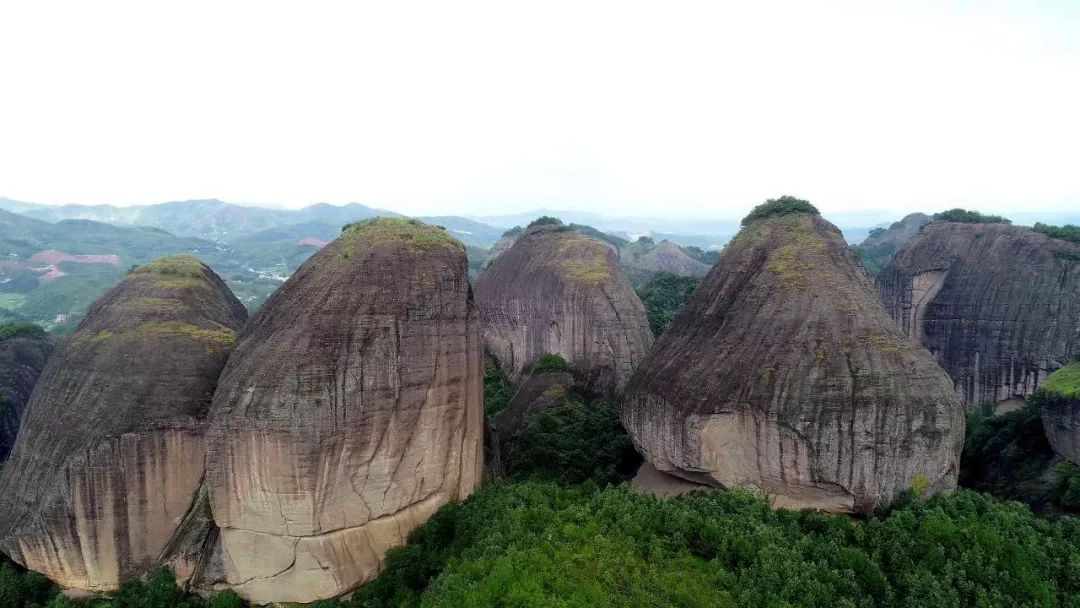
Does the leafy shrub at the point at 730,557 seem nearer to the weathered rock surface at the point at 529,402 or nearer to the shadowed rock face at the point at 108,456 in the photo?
the shadowed rock face at the point at 108,456

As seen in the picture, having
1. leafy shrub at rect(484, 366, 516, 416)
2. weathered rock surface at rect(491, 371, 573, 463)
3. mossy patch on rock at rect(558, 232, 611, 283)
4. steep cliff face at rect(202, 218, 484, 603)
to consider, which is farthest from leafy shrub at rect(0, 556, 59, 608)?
mossy patch on rock at rect(558, 232, 611, 283)

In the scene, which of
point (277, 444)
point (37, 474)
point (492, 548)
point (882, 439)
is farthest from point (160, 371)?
point (882, 439)

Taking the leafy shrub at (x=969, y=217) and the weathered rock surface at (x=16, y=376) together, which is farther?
the leafy shrub at (x=969, y=217)

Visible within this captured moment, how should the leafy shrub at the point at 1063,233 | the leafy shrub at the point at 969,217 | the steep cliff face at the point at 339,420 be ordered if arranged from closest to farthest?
the steep cliff face at the point at 339,420 → the leafy shrub at the point at 1063,233 → the leafy shrub at the point at 969,217

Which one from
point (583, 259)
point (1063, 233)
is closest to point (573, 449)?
point (583, 259)

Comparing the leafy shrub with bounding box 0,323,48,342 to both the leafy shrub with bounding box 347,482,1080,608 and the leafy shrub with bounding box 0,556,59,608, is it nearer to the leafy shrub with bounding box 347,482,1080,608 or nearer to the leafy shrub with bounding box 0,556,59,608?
the leafy shrub with bounding box 0,556,59,608

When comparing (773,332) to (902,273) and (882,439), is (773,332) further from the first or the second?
(902,273)

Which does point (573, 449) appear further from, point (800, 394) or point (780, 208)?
point (780, 208)

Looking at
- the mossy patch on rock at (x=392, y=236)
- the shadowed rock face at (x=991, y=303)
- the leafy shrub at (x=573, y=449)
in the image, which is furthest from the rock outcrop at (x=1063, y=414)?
the mossy patch on rock at (x=392, y=236)
